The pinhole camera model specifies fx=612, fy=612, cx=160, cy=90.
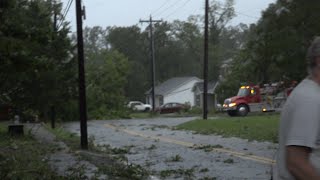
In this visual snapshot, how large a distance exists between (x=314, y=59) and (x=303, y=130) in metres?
0.43

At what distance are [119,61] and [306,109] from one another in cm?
7490

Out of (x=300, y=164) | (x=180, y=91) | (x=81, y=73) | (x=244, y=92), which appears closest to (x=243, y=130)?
(x=81, y=73)

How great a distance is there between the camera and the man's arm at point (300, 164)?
3.19 m

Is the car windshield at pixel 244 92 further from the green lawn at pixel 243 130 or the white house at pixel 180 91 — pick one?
the white house at pixel 180 91

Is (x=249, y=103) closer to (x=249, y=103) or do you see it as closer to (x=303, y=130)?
(x=249, y=103)

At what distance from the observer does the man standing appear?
10.6 ft

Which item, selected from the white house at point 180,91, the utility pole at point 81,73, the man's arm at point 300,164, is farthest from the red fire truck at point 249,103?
the man's arm at point 300,164

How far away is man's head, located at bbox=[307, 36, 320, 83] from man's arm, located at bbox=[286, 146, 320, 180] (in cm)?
42

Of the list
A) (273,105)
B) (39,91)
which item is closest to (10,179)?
(39,91)

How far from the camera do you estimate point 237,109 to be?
48.3m

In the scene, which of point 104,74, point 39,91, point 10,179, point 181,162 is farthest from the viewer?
point 104,74

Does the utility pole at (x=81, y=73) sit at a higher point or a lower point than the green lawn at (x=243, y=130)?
higher

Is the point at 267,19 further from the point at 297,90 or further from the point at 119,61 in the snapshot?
the point at 119,61

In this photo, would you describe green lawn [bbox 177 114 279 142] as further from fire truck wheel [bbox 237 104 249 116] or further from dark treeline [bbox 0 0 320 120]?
fire truck wheel [bbox 237 104 249 116]
